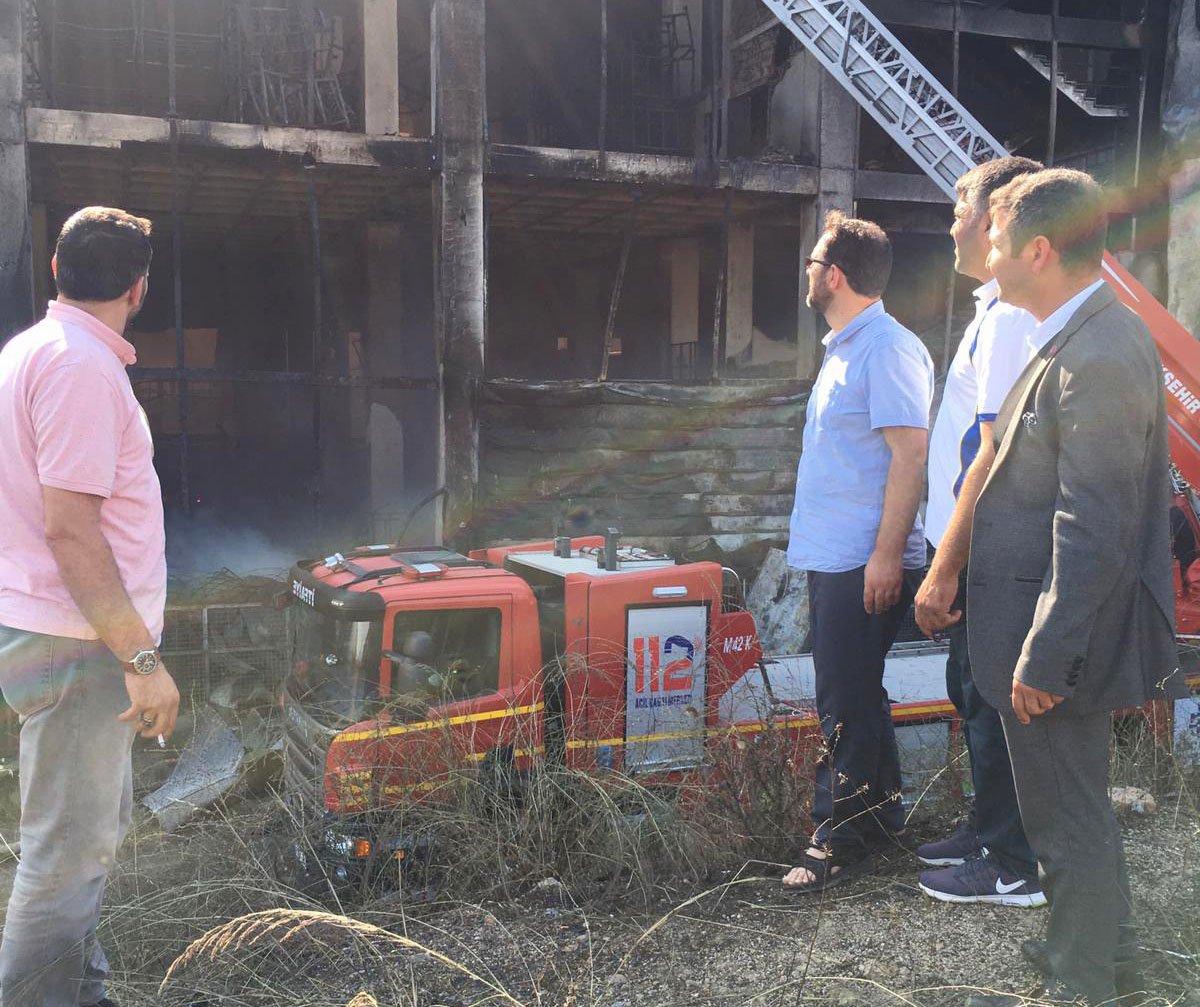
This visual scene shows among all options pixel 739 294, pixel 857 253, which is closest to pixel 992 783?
pixel 857 253

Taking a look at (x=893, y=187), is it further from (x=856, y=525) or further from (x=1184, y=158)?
(x=856, y=525)

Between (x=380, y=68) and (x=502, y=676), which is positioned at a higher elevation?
(x=380, y=68)

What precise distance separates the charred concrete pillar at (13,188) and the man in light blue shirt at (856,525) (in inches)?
341

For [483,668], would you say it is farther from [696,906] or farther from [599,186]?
[599,186]

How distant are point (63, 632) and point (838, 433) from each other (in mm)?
2442

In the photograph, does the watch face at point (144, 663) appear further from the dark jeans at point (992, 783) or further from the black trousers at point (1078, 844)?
the dark jeans at point (992, 783)

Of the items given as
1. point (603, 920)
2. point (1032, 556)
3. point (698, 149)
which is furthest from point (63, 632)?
point (698, 149)

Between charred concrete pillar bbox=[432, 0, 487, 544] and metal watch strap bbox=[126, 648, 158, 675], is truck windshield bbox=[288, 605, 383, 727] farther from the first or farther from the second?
charred concrete pillar bbox=[432, 0, 487, 544]

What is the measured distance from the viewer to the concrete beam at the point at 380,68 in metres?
11.1

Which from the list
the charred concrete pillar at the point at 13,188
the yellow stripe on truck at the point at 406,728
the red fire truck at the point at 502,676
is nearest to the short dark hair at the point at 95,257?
the red fire truck at the point at 502,676

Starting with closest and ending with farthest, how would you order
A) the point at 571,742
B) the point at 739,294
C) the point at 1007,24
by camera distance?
the point at 571,742, the point at 1007,24, the point at 739,294

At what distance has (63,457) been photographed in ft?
8.45

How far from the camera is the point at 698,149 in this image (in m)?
14.3

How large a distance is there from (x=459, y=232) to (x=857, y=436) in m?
8.32
